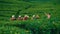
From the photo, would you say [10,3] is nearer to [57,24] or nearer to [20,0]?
[20,0]

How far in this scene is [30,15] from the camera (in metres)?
3.75

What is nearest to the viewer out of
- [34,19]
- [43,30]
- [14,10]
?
[43,30]

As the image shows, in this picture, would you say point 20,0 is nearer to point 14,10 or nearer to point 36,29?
point 14,10

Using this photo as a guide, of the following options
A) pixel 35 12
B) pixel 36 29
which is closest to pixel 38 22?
pixel 36 29

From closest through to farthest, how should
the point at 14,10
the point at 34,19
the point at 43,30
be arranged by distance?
the point at 43,30
the point at 34,19
the point at 14,10

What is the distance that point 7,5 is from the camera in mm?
3996

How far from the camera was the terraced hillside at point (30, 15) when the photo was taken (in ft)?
11.0

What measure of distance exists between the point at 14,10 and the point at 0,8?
26 cm

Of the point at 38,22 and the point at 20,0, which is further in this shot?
the point at 20,0

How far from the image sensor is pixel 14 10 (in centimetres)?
385

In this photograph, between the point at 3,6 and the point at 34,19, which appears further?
the point at 3,6

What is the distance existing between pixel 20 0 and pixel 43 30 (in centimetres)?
97

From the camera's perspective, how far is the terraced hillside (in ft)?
11.0

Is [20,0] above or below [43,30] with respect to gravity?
above
